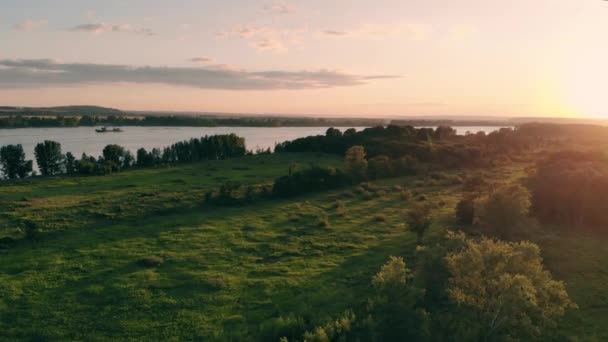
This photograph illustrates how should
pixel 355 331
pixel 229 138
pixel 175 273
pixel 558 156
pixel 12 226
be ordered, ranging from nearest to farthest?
pixel 355 331
pixel 175 273
pixel 12 226
pixel 558 156
pixel 229 138

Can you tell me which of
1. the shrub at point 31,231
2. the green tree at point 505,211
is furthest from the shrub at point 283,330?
the shrub at point 31,231

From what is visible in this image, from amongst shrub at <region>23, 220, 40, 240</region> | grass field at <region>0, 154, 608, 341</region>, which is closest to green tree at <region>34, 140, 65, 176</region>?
grass field at <region>0, 154, 608, 341</region>

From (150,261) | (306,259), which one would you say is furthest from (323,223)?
(150,261)

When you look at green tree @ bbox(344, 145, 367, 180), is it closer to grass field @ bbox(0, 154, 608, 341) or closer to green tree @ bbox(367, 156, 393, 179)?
green tree @ bbox(367, 156, 393, 179)

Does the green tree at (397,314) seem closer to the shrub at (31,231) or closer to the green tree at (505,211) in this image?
the green tree at (505,211)

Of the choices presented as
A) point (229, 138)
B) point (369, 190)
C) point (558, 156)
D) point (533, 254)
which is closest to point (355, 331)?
point (533, 254)

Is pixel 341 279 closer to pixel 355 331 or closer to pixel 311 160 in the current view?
pixel 355 331

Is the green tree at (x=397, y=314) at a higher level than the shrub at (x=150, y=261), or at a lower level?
higher
